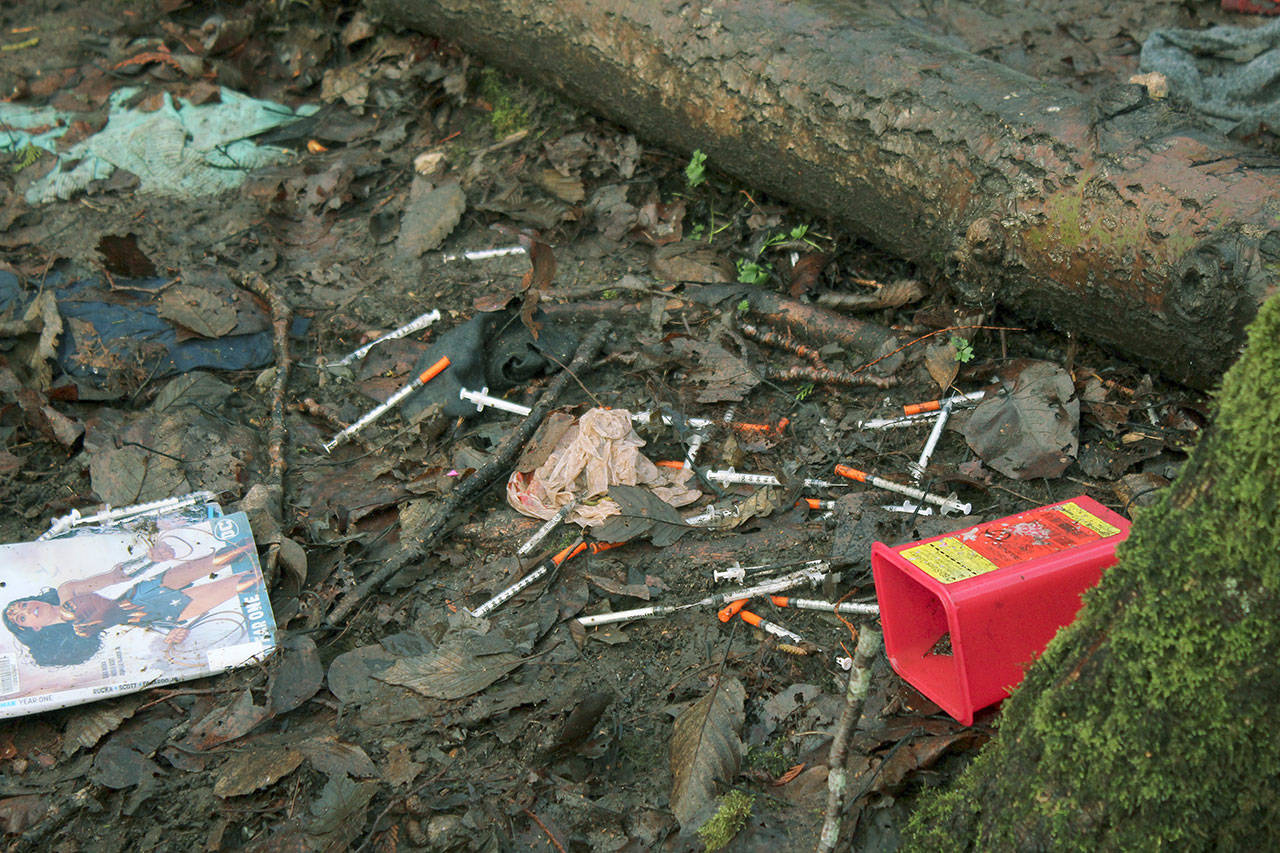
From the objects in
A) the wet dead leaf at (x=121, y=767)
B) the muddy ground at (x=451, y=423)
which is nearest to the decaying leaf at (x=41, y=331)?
the muddy ground at (x=451, y=423)

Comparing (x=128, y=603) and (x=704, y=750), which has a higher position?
(x=704, y=750)

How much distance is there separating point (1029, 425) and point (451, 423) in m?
2.23

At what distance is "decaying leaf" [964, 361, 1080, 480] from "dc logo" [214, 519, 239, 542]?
103 inches

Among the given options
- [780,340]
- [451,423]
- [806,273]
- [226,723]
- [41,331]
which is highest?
[806,273]

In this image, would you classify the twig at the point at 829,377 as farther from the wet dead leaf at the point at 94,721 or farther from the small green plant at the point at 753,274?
the wet dead leaf at the point at 94,721

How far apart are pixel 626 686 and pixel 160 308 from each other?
297 cm

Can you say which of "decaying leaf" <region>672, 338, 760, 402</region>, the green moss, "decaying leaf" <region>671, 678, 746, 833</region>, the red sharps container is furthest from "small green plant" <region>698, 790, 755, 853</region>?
the green moss

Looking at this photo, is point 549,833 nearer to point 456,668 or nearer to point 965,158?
point 456,668

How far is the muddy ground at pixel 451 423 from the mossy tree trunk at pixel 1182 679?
688 mm

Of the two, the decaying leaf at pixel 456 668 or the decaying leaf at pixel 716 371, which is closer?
the decaying leaf at pixel 456 668

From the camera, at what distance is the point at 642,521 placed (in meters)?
3.12

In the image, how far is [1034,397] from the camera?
3156 millimetres

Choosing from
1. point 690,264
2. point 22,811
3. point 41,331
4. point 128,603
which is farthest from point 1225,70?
point 41,331

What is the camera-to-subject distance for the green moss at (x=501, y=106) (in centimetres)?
513
